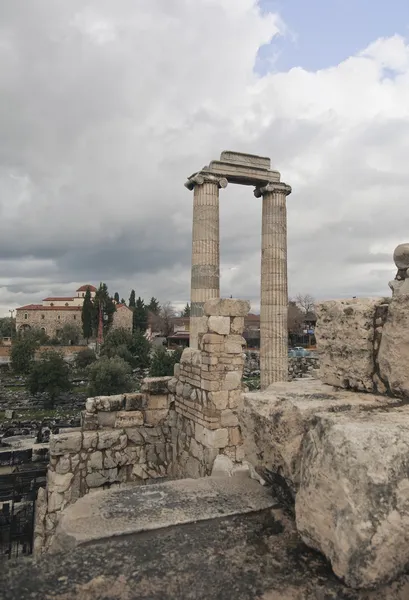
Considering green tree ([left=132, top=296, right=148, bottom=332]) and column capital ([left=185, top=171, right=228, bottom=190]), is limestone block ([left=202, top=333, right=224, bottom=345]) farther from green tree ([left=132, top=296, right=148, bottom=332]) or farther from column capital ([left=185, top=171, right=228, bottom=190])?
green tree ([left=132, top=296, right=148, bottom=332])

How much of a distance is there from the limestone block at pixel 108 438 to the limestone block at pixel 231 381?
6.62 ft

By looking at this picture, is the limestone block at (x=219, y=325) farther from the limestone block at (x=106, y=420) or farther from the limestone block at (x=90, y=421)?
the limestone block at (x=90, y=421)

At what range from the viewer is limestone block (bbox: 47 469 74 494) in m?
5.74

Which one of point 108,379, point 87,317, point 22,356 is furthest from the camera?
point 87,317

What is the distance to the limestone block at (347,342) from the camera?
88.1 inches

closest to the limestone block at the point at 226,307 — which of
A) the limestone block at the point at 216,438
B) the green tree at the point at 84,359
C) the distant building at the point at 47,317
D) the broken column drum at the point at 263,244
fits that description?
the limestone block at the point at 216,438

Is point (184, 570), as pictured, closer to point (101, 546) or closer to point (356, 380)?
point (101, 546)

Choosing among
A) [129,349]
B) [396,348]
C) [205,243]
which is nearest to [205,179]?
[205,243]

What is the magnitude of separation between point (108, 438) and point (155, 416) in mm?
720

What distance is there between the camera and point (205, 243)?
43.5ft

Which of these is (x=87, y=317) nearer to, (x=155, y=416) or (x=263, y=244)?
(x=263, y=244)

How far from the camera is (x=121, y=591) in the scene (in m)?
1.39

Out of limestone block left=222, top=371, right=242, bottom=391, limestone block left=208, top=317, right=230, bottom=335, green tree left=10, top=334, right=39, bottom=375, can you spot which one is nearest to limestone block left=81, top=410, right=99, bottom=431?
limestone block left=222, top=371, right=242, bottom=391

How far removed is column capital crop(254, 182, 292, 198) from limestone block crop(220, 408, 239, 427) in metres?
10.5
